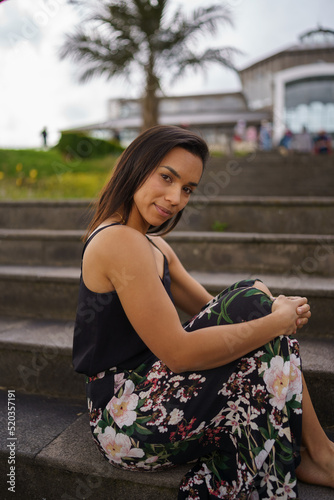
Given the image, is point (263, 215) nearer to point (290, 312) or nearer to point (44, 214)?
point (44, 214)

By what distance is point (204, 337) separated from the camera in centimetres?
133

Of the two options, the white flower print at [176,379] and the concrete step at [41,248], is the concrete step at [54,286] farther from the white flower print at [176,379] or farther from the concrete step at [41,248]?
the white flower print at [176,379]

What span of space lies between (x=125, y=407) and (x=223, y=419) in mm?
313

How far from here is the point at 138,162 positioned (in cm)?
142

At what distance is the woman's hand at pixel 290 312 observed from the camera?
1.36 meters

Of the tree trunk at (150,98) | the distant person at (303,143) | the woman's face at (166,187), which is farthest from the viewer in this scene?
the distant person at (303,143)

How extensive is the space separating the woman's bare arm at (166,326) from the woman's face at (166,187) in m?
0.13

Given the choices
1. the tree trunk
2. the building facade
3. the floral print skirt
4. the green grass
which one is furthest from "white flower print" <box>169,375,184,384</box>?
the building facade

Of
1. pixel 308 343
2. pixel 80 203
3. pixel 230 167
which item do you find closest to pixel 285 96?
pixel 230 167

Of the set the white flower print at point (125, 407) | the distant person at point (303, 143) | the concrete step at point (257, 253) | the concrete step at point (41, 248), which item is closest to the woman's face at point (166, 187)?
the white flower print at point (125, 407)

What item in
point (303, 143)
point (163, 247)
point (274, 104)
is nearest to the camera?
point (163, 247)

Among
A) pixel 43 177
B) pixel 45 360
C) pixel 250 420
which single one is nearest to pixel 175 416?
pixel 250 420

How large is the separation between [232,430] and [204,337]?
31 centimetres

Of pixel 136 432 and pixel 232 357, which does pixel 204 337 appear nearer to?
pixel 232 357
